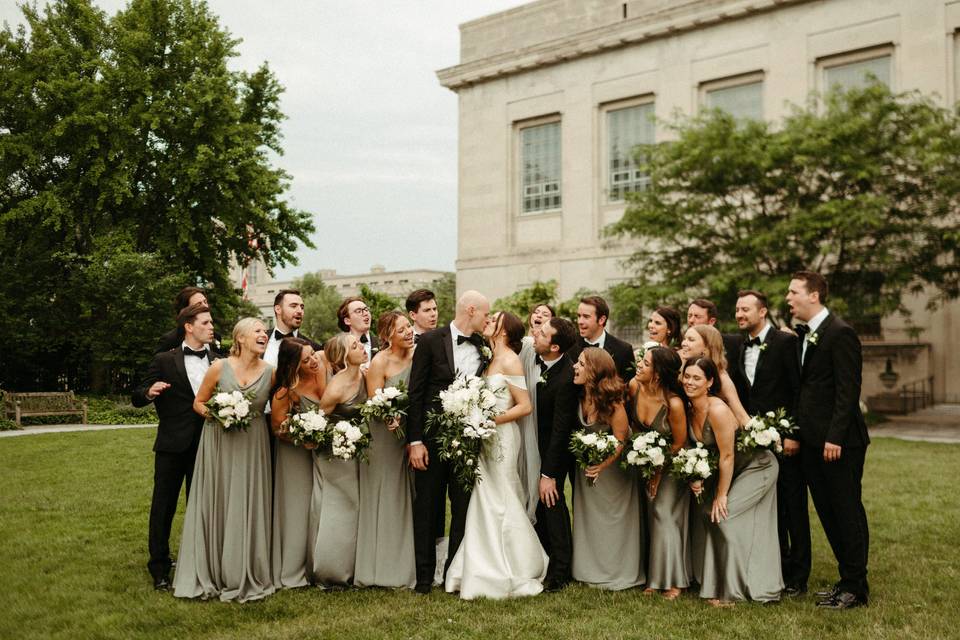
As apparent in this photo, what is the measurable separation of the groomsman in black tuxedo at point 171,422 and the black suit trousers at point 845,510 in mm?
5499

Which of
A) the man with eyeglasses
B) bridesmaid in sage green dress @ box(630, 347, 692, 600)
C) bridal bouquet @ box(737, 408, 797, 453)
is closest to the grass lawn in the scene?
bridesmaid in sage green dress @ box(630, 347, 692, 600)

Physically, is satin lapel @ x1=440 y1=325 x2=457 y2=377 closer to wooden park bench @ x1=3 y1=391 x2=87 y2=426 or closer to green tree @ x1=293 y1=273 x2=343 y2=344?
wooden park bench @ x1=3 y1=391 x2=87 y2=426

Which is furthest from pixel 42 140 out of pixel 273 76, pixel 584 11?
pixel 584 11

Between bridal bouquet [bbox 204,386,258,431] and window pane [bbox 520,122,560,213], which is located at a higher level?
window pane [bbox 520,122,560,213]

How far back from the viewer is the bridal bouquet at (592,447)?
6941 millimetres

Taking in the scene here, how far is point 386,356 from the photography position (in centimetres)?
762

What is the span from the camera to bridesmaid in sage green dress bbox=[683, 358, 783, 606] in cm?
676

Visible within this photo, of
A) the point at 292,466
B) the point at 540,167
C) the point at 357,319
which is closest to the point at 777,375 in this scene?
the point at 357,319

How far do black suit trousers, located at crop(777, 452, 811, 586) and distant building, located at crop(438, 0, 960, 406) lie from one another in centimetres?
2058

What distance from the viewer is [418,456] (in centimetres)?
733

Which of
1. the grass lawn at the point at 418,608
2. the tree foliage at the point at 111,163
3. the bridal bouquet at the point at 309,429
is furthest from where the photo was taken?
the tree foliage at the point at 111,163

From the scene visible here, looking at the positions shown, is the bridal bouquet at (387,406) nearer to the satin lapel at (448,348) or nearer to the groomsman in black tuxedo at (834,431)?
the satin lapel at (448,348)

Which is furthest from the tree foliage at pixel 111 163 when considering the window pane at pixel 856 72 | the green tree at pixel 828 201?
the window pane at pixel 856 72

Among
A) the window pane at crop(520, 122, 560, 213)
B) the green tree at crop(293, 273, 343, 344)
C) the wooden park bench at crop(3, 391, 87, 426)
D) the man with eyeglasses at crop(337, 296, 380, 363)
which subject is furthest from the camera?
the green tree at crop(293, 273, 343, 344)
